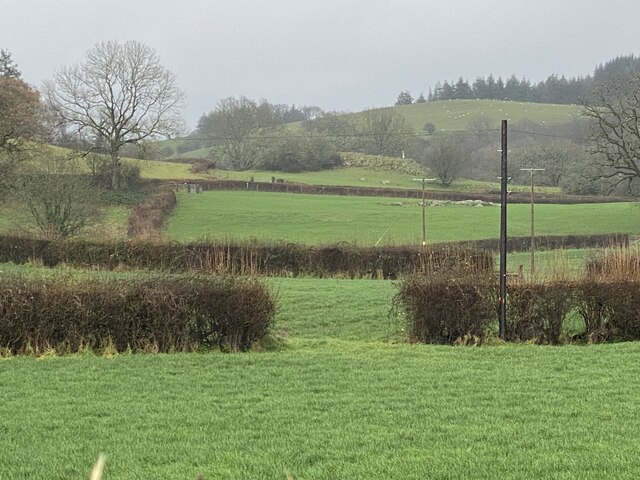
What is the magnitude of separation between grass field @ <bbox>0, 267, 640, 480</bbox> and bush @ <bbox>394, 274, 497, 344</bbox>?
1469 mm

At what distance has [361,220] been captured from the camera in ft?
174

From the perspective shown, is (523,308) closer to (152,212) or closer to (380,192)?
(152,212)

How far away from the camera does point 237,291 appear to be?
1287 cm

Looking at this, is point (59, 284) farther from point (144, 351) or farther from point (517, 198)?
point (517, 198)

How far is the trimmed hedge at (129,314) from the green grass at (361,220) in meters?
28.9

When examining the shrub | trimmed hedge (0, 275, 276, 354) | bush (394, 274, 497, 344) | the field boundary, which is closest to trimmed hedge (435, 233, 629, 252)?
the field boundary

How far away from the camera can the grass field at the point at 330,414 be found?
5.49m

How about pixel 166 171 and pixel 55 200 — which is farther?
pixel 166 171

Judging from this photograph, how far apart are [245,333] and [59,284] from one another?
3697mm

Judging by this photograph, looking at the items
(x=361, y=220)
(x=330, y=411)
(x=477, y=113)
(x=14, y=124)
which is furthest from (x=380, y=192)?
(x=477, y=113)

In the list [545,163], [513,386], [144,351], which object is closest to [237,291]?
[144,351]

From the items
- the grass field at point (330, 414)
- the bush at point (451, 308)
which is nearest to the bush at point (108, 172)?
the bush at point (451, 308)

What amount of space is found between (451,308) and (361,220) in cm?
3947

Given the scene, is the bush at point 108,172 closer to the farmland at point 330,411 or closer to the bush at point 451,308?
the farmland at point 330,411
